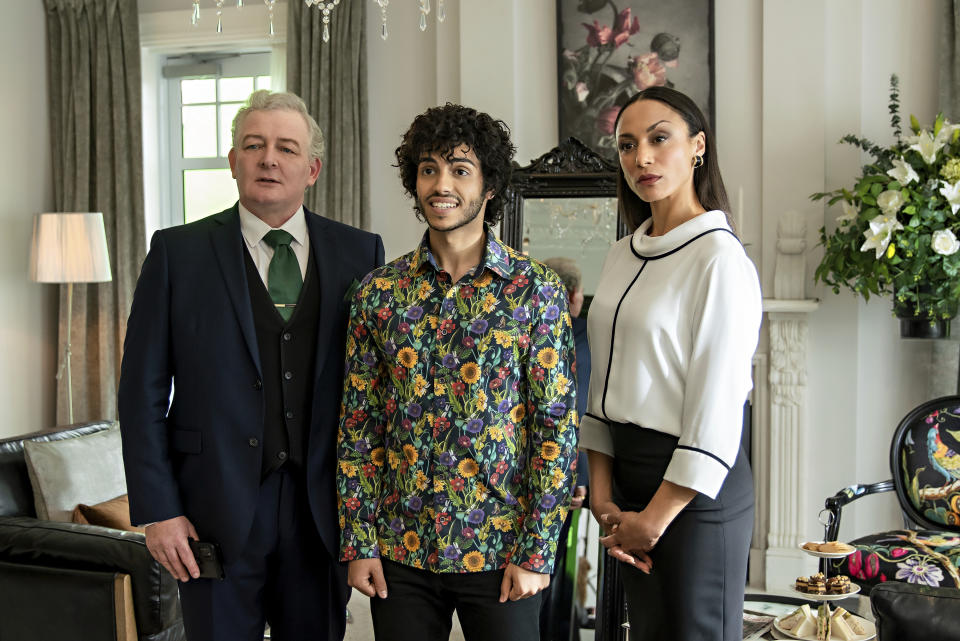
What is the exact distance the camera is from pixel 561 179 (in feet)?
12.1

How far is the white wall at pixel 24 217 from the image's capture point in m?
4.77

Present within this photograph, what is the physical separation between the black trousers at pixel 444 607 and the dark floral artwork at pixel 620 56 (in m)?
2.87

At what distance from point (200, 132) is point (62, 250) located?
106 centimetres

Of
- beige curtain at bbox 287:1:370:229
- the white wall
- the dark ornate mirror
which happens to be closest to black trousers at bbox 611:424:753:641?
the dark ornate mirror

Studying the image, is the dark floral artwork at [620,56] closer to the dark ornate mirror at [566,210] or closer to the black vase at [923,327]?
the dark ornate mirror at [566,210]

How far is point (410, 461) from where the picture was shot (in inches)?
66.3

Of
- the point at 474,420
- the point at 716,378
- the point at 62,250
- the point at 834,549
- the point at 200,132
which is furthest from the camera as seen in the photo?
the point at 200,132

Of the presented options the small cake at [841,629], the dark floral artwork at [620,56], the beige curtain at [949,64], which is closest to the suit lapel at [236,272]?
the small cake at [841,629]

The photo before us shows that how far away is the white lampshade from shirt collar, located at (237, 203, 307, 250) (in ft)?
9.65

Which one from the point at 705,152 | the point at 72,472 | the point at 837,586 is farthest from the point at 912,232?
the point at 72,472

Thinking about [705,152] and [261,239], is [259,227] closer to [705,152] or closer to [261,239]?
[261,239]

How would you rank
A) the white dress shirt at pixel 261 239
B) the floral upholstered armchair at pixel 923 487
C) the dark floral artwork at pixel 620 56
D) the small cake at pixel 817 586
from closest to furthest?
the white dress shirt at pixel 261 239 < the small cake at pixel 817 586 < the floral upholstered armchair at pixel 923 487 < the dark floral artwork at pixel 620 56

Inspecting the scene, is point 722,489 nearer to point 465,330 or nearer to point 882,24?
point 465,330

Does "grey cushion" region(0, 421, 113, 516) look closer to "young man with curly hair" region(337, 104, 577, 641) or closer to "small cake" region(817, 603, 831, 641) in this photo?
"young man with curly hair" region(337, 104, 577, 641)
